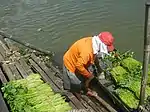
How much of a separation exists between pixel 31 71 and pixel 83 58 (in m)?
2.19

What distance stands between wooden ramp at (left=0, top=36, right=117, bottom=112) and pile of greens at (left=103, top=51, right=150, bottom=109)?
22.1 inches

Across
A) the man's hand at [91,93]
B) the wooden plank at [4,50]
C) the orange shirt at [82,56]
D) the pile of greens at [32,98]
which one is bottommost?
the man's hand at [91,93]

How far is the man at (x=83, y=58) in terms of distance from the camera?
6.86 m

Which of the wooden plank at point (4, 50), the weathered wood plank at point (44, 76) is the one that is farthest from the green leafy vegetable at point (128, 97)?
the wooden plank at point (4, 50)

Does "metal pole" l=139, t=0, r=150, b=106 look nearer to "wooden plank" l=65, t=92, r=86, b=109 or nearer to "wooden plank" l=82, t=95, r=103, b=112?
"wooden plank" l=82, t=95, r=103, b=112

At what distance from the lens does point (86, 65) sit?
728cm

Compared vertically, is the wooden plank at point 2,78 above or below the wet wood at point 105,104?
above

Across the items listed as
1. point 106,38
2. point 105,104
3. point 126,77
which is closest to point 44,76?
point 105,104

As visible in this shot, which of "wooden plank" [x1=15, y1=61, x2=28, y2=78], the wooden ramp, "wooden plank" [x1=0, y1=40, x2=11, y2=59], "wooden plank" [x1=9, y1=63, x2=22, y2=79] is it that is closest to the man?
the wooden ramp

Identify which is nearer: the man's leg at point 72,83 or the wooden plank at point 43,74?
the man's leg at point 72,83

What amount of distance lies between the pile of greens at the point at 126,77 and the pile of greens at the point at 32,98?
3.98ft

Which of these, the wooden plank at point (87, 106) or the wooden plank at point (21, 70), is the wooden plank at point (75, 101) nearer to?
the wooden plank at point (87, 106)

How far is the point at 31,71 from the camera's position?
8.69 metres

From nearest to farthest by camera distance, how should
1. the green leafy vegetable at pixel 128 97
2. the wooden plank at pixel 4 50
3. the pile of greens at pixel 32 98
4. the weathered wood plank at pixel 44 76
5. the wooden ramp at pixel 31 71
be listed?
1. the pile of greens at pixel 32 98
2. the green leafy vegetable at pixel 128 97
3. the wooden ramp at pixel 31 71
4. the weathered wood plank at pixel 44 76
5. the wooden plank at pixel 4 50
